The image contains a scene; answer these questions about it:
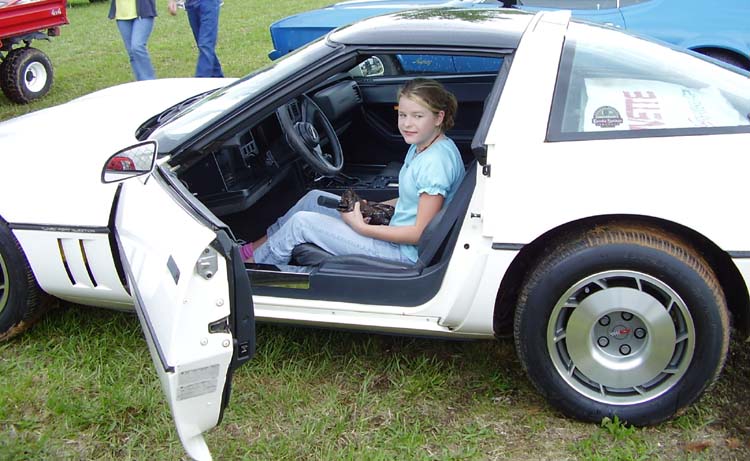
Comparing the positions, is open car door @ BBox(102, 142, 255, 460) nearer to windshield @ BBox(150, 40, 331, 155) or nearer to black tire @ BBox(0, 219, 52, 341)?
windshield @ BBox(150, 40, 331, 155)

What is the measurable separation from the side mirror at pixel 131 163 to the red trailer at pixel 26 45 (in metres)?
5.95

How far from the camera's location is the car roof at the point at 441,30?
266 cm

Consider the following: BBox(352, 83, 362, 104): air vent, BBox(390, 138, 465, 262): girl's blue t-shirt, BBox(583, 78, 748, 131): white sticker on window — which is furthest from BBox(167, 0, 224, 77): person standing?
A: BBox(583, 78, 748, 131): white sticker on window

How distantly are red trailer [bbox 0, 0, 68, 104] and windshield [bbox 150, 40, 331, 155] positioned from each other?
5788mm

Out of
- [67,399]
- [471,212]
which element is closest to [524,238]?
[471,212]

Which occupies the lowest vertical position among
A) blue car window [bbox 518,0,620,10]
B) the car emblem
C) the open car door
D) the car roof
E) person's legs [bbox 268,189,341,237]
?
the car emblem

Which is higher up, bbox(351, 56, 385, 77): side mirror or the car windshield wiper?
the car windshield wiper

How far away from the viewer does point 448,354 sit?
3.18 meters

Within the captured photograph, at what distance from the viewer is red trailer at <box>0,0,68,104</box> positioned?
7793 mm

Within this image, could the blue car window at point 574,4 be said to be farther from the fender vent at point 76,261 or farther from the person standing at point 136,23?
the fender vent at point 76,261

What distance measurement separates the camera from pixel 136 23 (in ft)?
22.3

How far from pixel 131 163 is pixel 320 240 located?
0.79m

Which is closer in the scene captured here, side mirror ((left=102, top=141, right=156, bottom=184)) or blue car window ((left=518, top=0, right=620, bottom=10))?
side mirror ((left=102, top=141, right=156, bottom=184))

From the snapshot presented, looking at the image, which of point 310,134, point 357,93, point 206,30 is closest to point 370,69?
point 357,93
